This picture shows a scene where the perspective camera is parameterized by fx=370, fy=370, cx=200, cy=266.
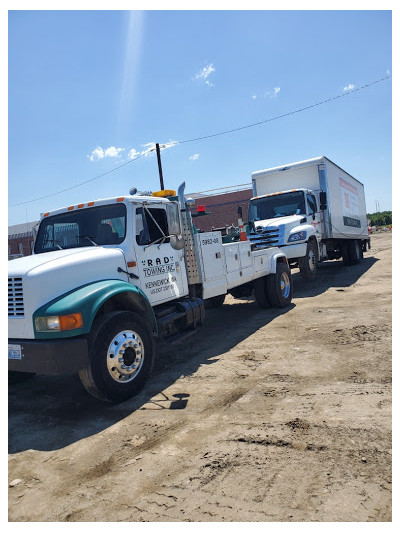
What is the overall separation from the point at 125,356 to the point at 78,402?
0.76 m

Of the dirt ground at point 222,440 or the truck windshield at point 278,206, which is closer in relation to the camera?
the dirt ground at point 222,440

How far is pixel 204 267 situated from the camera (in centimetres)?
580

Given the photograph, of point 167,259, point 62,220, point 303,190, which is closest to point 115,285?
point 167,259

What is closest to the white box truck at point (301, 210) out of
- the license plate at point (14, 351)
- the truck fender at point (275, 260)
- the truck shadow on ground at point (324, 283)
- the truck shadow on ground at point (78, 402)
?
the truck shadow on ground at point (324, 283)

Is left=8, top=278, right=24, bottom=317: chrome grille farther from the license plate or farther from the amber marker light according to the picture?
the amber marker light

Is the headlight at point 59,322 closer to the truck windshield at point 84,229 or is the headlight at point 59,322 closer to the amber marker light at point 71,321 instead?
the amber marker light at point 71,321

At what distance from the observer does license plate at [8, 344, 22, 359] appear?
11.9ft

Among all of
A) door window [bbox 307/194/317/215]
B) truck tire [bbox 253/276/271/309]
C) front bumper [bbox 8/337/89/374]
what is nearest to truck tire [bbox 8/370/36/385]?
front bumper [bbox 8/337/89/374]

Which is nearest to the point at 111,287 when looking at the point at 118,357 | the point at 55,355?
the point at 118,357

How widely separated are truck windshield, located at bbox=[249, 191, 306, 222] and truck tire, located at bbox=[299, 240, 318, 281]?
1.07 m

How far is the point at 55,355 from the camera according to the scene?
11.4ft

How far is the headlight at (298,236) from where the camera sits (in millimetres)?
9969

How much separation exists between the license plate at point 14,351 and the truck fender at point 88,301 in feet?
0.77

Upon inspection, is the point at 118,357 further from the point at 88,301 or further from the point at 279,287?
the point at 279,287
